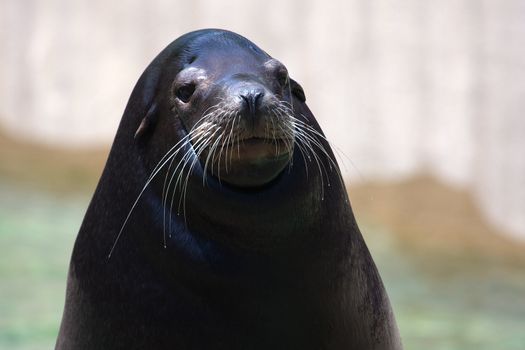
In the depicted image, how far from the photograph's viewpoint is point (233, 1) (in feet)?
36.6

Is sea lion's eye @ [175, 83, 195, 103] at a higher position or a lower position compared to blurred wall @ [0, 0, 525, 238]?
lower

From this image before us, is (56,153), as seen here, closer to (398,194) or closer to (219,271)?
(398,194)

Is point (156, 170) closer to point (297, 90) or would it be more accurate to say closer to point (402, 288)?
point (297, 90)

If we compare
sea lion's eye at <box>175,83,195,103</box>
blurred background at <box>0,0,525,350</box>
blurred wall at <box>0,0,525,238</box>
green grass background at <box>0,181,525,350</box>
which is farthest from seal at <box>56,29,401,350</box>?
blurred wall at <box>0,0,525,238</box>

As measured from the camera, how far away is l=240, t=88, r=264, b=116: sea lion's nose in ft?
9.26

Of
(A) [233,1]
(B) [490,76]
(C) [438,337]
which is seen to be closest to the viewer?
(C) [438,337]

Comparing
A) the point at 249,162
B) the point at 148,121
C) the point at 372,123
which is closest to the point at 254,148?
the point at 249,162

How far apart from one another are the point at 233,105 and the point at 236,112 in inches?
1.2

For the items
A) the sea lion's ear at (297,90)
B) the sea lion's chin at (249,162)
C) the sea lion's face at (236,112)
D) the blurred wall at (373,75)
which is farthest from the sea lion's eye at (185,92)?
the blurred wall at (373,75)

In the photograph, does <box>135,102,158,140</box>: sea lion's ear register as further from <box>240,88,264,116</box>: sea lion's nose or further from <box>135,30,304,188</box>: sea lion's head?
<box>240,88,264,116</box>: sea lion's nose

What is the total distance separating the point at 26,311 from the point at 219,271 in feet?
15.3

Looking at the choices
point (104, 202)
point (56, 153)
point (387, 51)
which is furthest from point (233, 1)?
point (104, 202)

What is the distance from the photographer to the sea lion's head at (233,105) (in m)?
2.84

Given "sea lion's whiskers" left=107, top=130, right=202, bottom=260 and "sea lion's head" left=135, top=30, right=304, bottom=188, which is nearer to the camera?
"sea lion's head" left=135, top=30, right=304, bottom=188
